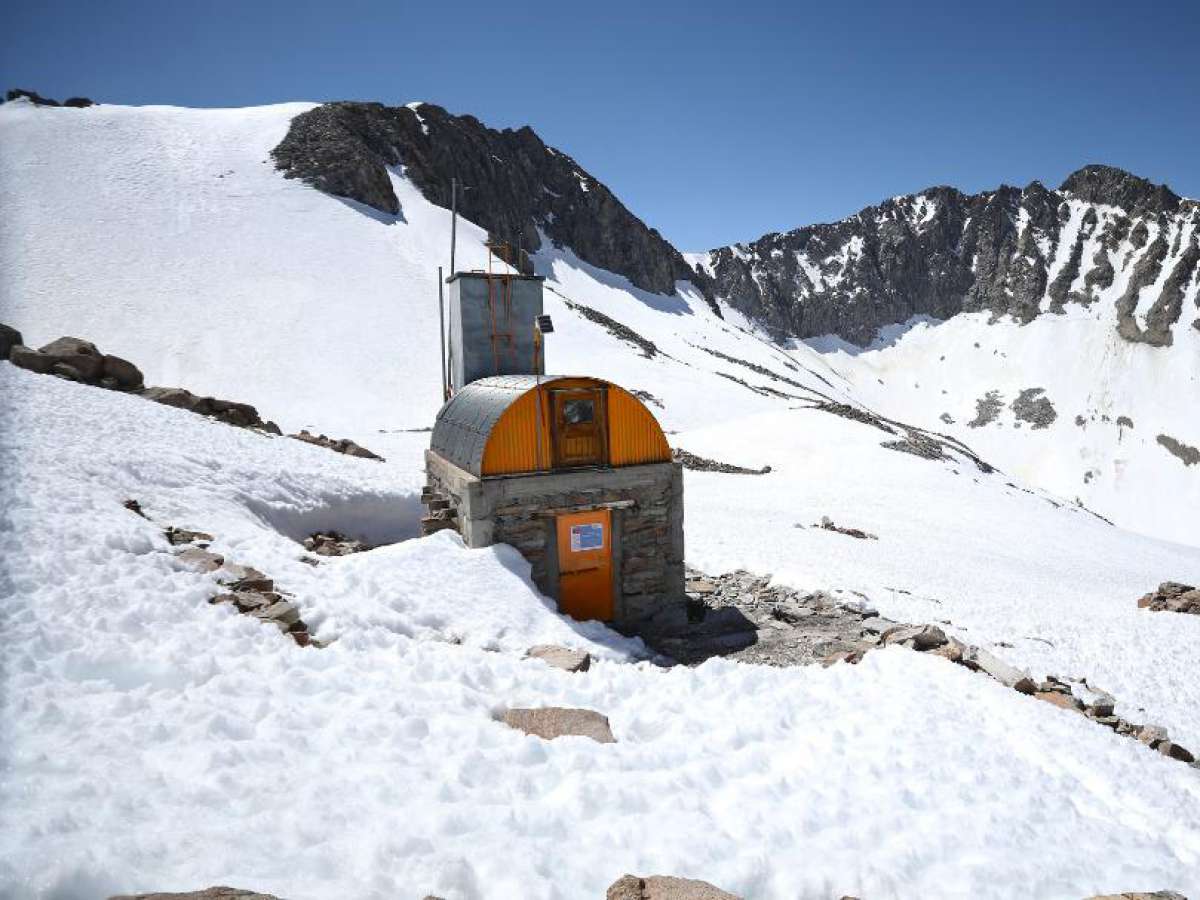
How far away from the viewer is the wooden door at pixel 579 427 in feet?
43.7

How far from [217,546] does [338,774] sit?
712 cm

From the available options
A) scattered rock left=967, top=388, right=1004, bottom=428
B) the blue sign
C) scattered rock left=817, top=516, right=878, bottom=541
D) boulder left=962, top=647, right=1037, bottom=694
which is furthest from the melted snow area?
scattered rock left=967, top=388, right=1004, bottom=428

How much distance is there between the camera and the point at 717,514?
74.8ft

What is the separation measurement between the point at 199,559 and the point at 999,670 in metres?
11.8

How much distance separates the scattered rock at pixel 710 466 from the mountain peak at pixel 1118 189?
151 metres

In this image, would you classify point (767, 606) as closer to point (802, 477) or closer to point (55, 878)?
point (55, 878)

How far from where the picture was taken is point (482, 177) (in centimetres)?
10219

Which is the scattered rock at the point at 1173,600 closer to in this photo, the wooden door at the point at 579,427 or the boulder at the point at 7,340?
the wooden door at the point at 579,427

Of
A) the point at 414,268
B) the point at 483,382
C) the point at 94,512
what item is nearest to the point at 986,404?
the point at 414,268

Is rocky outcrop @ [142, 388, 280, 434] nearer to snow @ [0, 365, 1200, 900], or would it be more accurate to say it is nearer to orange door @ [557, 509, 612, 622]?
snow @ [0, 365, 1200, 900]

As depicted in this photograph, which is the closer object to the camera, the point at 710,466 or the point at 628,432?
the point at 628,432

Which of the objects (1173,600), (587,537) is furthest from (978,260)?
(587,537)

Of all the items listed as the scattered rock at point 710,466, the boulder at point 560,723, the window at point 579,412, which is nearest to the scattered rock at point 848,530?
the scattered rock at point 710,466

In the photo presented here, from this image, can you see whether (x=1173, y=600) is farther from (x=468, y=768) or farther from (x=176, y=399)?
(x=176, y=399)
